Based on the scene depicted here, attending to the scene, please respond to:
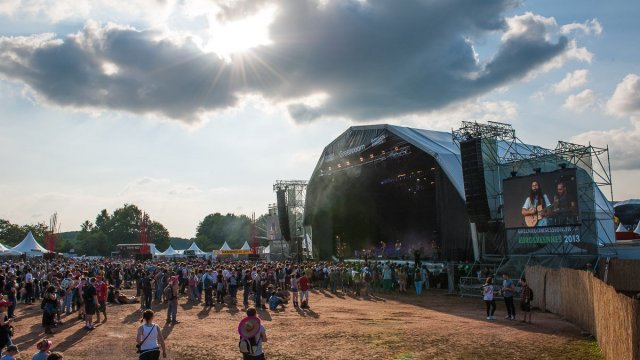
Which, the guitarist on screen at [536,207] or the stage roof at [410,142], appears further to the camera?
the stage roof at [410,142]

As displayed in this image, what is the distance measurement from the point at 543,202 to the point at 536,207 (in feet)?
1.40

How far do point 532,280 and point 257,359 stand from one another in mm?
16863

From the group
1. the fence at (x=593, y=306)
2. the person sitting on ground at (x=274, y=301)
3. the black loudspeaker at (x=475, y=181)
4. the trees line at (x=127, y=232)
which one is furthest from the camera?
the trees line at (x=127, y=232)

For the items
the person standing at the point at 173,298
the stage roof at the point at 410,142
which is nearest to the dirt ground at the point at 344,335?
the person standing at the point at 173,298

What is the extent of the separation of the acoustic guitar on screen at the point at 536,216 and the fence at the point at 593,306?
337 cm

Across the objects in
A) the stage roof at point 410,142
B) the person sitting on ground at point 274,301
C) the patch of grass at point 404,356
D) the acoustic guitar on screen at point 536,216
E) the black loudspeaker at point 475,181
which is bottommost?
the patch of grass at point 404,356

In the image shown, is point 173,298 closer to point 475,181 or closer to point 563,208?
point 475,181

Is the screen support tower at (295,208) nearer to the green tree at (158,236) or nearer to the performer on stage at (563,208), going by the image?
the performer on stage at (563,208)

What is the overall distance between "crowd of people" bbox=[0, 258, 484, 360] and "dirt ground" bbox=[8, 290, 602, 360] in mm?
776

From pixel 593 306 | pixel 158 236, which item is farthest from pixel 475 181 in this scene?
pixel 158 236

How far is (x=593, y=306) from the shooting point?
42.5ft

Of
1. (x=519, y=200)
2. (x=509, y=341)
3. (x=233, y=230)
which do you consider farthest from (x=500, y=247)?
(x=233, y=230)

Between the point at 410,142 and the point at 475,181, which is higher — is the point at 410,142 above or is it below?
above

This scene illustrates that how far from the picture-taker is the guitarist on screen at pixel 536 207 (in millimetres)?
23922
